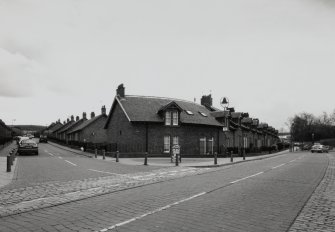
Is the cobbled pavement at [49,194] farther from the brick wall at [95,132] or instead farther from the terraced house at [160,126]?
the brick wall at [95,132]

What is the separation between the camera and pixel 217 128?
149 feet

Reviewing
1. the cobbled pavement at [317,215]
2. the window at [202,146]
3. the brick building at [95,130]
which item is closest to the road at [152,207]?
the cobbled pavement at [317,215]

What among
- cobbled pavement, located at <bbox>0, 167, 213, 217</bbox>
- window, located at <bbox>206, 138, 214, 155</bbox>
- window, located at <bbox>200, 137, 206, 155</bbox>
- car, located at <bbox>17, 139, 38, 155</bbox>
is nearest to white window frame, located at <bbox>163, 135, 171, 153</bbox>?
window, located at <bbox>200, 137, 206, 155</bbox>

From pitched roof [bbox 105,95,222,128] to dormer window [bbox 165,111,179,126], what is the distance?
62 cm

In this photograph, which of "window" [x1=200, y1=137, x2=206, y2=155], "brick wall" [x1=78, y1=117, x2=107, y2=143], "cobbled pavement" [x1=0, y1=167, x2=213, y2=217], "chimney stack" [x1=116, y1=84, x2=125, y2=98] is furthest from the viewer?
"brick wall" [x1=78, y1=117, x2=107, y2=143]

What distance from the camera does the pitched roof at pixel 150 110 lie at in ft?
126

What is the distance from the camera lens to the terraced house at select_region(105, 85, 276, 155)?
3794cm

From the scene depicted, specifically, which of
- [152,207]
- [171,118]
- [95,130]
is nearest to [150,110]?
[171,118]

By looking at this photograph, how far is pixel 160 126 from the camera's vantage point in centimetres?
3891

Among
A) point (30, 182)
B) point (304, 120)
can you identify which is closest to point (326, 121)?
point (304, 120)

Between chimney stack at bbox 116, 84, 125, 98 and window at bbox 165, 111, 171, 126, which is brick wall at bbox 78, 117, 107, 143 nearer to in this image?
chimney stack at bbox 116, 84, 125, 98

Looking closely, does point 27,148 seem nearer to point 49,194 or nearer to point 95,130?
point 49,194

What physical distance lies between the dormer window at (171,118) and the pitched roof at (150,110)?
624mm

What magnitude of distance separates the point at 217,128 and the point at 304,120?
7596 cm
